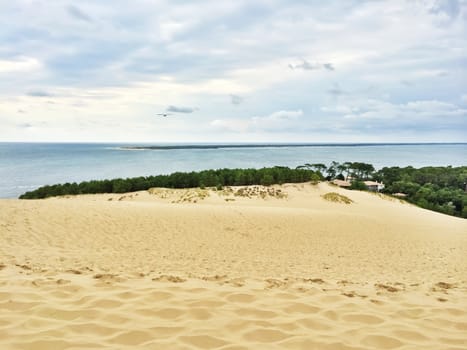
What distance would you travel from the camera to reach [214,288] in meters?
4.76

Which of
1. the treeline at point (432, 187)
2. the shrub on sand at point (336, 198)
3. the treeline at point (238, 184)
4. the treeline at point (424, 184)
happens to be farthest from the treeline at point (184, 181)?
the treeline at point (432, 187)

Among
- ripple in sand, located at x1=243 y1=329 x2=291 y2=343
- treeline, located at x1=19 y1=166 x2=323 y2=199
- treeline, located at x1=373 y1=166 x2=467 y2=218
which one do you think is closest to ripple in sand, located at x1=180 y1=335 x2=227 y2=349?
ripple in sand, located at x1=243 y1=329 x2=291 y2=343

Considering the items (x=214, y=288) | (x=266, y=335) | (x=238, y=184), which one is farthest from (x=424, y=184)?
(x=266, y=335)

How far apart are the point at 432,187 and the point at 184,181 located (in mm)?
35288

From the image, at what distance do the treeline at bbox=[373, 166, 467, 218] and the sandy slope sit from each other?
2562cm

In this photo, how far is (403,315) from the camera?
3.97m

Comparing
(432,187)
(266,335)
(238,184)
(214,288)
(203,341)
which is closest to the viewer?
A: (203,341)

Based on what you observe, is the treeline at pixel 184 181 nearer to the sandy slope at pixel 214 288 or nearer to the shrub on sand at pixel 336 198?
the shrub on sand at pixel 336 198

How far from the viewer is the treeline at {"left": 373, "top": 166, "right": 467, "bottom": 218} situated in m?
36.6

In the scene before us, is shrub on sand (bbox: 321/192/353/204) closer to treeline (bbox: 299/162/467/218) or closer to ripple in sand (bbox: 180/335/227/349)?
treeline (bbox: 299/162/467/218)

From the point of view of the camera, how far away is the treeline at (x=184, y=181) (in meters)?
25.7

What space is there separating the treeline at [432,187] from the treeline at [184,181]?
46.1 ft

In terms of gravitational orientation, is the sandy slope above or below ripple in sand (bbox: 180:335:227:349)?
below

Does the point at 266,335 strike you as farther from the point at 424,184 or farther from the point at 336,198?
the point at 424,184
